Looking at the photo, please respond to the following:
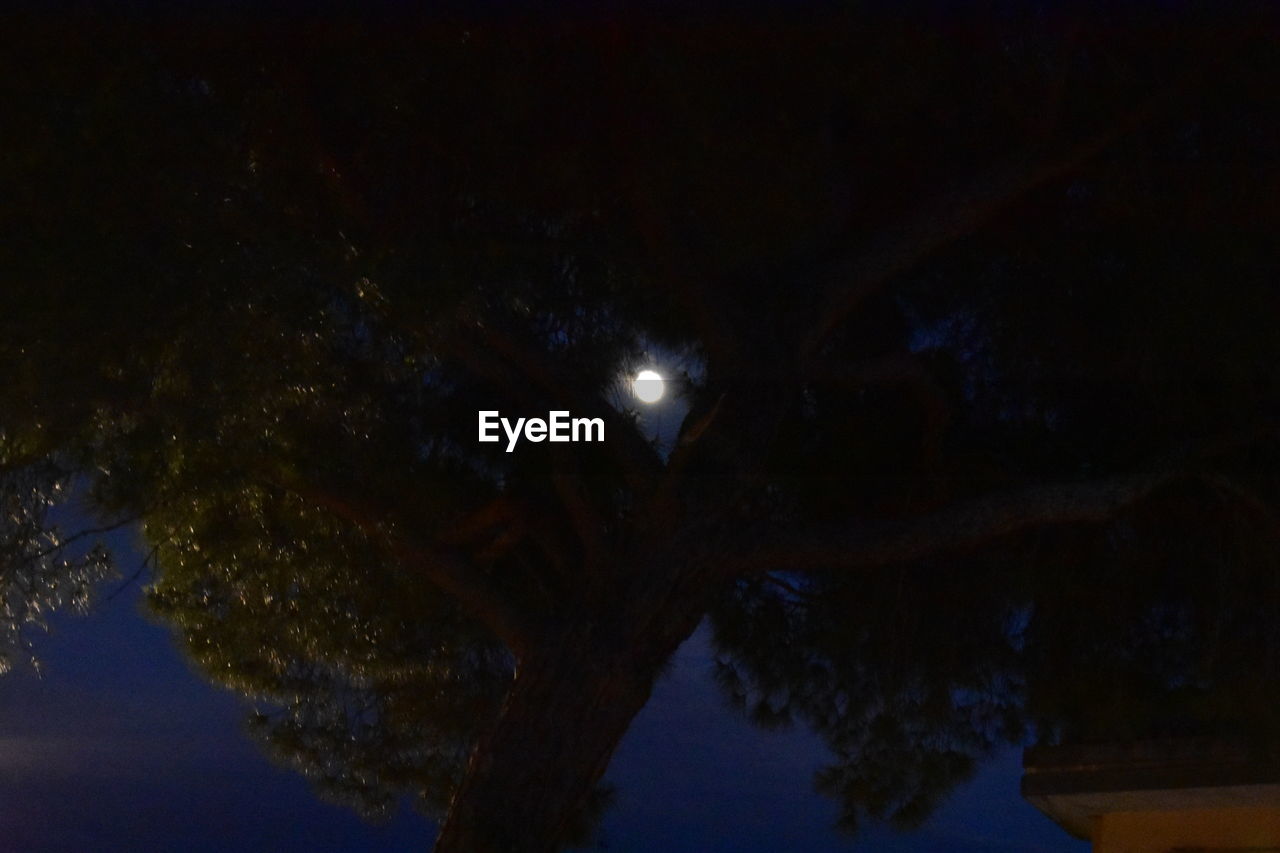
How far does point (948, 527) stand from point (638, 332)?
6.35ft

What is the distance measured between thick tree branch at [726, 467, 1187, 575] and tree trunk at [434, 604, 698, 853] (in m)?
0.67

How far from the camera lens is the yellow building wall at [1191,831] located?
7.79m

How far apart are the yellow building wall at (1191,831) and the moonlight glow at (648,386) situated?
3412 mm

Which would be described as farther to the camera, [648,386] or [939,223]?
[648,386]

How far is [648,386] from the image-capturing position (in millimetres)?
7719

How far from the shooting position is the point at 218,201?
607cm

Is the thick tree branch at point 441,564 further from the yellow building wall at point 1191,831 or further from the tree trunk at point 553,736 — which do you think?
the yellow building wall at point 1191,831

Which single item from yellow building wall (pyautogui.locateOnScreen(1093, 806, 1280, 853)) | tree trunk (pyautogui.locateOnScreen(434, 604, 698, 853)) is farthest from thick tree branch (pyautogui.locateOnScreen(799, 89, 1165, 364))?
yellow building wall (pyautogui.locateOnScreen(1093, 806, 1280, 853))

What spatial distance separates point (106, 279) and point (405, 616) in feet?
11.2

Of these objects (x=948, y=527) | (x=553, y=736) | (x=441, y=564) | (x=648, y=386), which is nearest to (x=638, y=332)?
(x=648, y=386)

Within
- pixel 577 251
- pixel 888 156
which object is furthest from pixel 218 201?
pixel 888 156

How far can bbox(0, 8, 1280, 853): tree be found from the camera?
5.87 meters

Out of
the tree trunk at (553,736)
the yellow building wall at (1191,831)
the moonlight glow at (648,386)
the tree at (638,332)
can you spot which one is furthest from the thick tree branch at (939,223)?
the yellow building wall at (1191,831)

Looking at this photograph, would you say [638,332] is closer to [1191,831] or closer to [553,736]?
[553,736]
